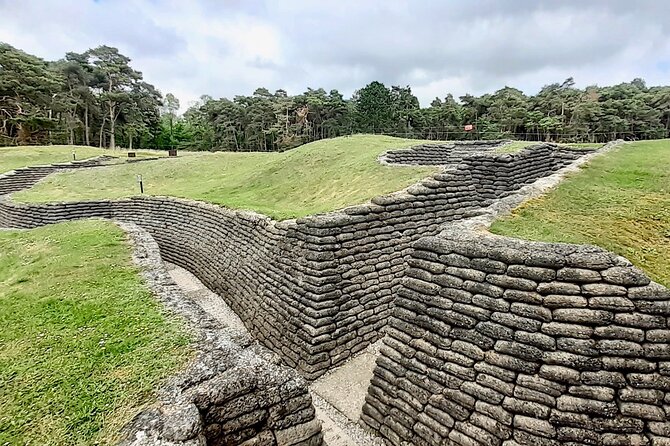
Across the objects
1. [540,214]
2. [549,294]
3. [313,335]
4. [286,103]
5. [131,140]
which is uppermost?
[286,103]

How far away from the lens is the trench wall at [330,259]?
6.41 m

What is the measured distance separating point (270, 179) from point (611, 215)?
1211cm

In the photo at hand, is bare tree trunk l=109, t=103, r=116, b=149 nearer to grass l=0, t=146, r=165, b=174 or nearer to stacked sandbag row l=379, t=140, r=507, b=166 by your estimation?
grass l=0, t=146, r=165, b=174

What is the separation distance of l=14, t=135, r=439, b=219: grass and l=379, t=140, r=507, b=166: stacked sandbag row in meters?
0.66

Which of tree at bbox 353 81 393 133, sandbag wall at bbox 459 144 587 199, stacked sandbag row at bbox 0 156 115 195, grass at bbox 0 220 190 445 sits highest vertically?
tree at bbox 353 81 393 133

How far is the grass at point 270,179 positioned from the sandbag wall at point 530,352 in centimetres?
431

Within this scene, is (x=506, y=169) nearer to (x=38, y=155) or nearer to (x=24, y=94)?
(x=38, y=155)

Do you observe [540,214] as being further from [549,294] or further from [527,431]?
[527,431]

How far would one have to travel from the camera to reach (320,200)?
11.1 meters

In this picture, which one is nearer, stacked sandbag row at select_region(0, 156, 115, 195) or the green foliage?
stacked sandbag row at select_region(0, 156, 115, 195)

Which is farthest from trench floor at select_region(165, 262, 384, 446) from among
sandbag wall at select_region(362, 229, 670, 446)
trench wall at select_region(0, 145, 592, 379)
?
sandbag wall at select_region(362, 229, 670, 446)

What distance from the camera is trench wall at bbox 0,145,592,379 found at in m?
6.41

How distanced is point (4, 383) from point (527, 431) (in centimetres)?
443

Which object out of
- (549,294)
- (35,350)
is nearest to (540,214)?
(549,294)
